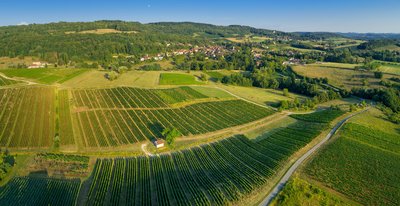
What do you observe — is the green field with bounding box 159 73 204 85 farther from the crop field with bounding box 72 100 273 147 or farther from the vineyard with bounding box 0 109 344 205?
the vineyard with bounding box 0 109 344 205

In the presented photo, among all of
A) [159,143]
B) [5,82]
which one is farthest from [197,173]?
[5,82]

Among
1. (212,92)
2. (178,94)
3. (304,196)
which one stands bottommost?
(304,196)

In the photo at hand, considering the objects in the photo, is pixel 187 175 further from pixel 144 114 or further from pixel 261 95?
pixel 261 95

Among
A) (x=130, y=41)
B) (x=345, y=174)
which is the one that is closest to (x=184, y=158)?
(x=345, y=174)

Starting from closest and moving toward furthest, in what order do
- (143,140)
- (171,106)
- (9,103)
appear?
(143,140), (9,103), (171,106)

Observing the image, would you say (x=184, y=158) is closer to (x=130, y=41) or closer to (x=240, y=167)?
(x=240, y=167)

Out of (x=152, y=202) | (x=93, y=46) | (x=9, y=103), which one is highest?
(x=93, y=46)
